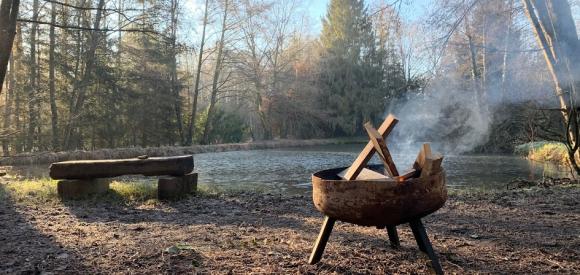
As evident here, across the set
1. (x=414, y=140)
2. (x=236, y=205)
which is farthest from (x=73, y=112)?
(x=236, y=205)

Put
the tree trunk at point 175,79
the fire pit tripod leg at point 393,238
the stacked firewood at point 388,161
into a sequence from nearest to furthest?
the stacked firewood at point 388,161 < the fire pit tripod leg at point 393,238 < the tree trunk at point 175,79

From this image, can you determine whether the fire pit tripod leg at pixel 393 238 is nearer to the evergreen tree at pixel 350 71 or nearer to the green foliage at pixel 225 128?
the green foliage at pixel 225 128

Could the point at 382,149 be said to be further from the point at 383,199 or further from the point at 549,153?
the point at 549,153

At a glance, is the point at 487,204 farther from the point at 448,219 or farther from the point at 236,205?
the point at 236,205

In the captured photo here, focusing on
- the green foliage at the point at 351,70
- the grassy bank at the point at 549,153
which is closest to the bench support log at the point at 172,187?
the grassy bank at the point at 549,153

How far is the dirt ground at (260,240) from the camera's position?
288 cm

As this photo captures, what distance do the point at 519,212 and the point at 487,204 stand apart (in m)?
0.68

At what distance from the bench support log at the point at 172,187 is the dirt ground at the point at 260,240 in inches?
15.8

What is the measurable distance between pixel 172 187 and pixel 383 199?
4.29 meters

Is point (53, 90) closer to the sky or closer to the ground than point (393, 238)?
closer to the sky

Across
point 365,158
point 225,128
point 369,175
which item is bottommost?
point 369,175

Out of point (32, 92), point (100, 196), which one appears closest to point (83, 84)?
point (32, 92)

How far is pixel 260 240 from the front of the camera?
3678mm

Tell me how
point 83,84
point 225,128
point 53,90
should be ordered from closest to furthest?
point 53,90, point 83,84, point 225,128
